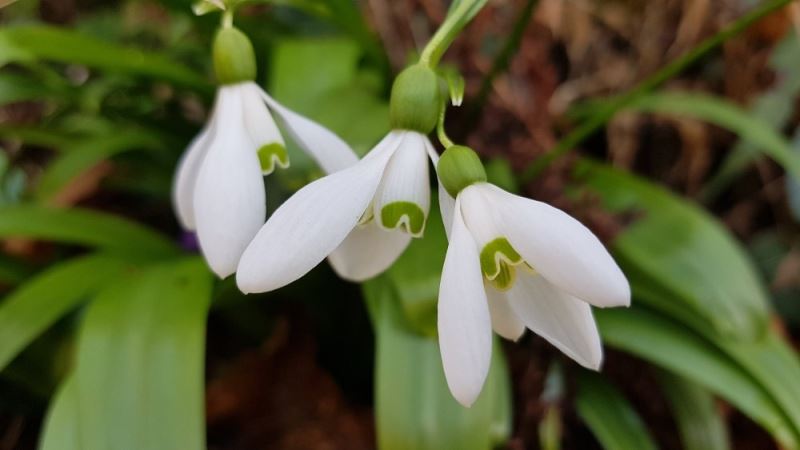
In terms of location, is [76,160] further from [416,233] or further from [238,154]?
[416,233]

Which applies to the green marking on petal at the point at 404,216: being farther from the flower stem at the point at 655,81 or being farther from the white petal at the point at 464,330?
the flower stem at the point at 655,81

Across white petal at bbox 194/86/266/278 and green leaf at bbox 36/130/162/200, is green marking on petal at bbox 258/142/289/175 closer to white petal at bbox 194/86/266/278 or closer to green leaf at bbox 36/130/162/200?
white petal at bbox 194/86/266/278

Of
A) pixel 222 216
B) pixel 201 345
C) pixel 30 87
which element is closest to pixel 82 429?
pixel 201 345

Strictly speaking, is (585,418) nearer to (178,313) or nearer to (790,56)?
(178,313)

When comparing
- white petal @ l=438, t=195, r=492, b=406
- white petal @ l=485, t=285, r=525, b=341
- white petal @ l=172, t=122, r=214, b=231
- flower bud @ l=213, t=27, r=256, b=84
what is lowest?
white petal @ l=438, t=195, r=492, b=406

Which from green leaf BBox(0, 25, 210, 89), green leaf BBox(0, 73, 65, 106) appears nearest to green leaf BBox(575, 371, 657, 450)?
green leaf BBox(0, 25, 210, 89)

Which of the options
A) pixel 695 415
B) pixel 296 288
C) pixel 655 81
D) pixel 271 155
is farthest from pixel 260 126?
pixel 695 415
